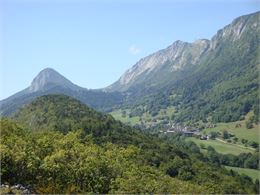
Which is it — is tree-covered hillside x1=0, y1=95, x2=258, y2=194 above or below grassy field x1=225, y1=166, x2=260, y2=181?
above

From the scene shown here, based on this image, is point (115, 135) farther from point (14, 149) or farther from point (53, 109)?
point (14, 149)

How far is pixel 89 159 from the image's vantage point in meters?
40.3

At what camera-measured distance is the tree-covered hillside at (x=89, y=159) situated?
32031mm

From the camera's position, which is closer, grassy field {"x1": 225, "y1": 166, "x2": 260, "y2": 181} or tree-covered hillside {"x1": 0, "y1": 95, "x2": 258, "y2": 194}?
tree-covered hillside {"x1": 0, "y1": 95, "x2": 258, "y2": 194}

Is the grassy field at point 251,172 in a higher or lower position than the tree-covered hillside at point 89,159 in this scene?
lower

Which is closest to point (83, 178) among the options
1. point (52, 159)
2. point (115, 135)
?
point (52, 159)

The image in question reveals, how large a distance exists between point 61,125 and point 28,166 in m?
94.7

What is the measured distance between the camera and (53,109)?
154 meters

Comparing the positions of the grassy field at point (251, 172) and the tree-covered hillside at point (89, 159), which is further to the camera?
the grassy field at point (251, 172)

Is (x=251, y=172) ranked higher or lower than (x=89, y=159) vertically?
lower

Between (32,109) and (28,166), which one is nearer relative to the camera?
(28,166)

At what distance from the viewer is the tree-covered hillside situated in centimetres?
3203

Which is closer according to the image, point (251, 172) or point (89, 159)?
point (89, 159)

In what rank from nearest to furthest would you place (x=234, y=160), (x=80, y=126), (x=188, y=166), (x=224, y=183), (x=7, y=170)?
(x=7, y=170) < (x=224, y=183) < (x=188, y=166) < (x=80, y=126) < (x=234, y=160)
